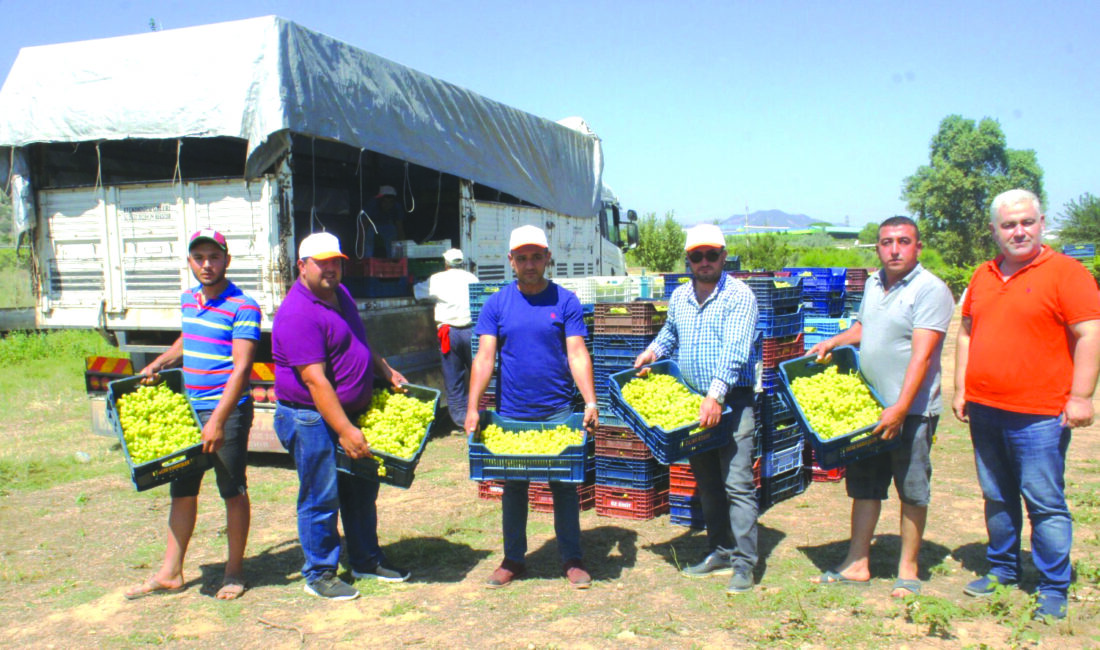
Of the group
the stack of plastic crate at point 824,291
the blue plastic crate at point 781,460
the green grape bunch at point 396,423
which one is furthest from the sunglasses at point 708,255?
the stack of plastic crate at point 824,291

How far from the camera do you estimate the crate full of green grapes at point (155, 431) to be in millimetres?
4516

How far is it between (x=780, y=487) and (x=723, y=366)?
2.47 m

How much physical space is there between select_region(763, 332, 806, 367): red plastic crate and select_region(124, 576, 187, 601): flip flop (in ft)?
15.1

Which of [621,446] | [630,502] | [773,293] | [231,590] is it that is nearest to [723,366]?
[621,446]

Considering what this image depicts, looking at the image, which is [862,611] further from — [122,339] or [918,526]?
[122,339]

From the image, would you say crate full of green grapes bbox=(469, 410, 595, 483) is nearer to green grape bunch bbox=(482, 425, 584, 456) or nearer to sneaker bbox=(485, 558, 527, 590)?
green grape bunch bbox=(482, 425, 584, 456)

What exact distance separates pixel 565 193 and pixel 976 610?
990cm

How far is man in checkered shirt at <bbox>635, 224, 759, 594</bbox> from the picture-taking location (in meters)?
4.73

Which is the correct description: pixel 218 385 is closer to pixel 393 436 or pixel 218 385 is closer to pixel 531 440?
pixel 393 436

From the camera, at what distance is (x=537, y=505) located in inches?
262

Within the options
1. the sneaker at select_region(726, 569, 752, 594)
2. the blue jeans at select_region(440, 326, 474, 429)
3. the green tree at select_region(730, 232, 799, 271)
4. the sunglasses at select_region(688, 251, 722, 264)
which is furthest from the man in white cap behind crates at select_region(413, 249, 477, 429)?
the green tree at select_region(730, 232, 799, 271)

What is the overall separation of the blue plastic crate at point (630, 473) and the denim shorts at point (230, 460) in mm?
2714

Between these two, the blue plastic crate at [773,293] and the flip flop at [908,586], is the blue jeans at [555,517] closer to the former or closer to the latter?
the flip flop at [908,586]

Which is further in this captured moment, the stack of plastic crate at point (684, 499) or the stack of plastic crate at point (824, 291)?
the stack of plastic crate at point (824, 291)
